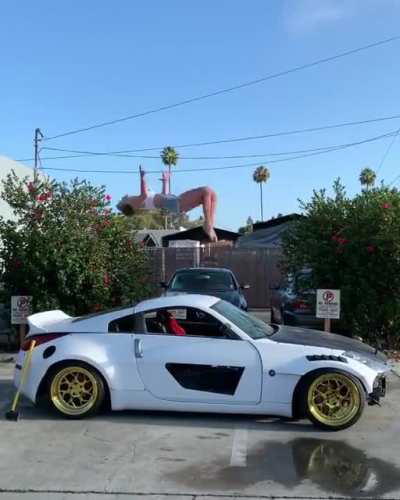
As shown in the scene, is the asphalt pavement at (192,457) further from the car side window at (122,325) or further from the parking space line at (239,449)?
the car side window at (122,325)

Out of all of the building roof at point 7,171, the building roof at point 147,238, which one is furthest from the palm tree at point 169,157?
the building roof at point 7,171

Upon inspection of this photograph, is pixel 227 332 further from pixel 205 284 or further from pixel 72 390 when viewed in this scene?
pixel 205 284

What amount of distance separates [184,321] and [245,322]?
70 cm

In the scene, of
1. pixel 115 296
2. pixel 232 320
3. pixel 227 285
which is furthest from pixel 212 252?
pixel 232 320

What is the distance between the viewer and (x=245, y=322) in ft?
23.1

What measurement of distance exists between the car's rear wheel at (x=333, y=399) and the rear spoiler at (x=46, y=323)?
2.79m

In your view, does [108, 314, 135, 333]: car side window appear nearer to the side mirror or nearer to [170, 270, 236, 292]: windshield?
the side mirror

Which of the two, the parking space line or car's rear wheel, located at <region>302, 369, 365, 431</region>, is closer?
the parking space line

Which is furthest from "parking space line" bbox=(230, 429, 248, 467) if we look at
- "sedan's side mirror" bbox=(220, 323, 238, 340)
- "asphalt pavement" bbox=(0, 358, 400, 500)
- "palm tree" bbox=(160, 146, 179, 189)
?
"palm tree" bbox=(160, 146, 179, 189)

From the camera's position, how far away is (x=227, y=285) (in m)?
14.1

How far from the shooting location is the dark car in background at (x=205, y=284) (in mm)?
13617

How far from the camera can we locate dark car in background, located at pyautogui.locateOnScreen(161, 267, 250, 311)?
13617 millimetres

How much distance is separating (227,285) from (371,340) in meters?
4.00

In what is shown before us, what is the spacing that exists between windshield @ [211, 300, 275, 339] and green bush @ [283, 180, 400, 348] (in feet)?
12.4
